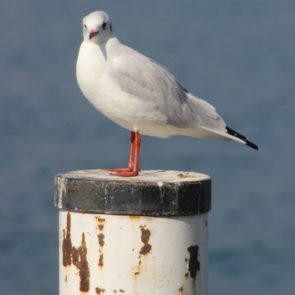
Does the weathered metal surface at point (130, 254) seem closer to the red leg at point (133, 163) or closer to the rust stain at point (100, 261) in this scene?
the rust stain at point (100, 261)

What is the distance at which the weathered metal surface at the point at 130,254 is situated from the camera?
12.2 ft

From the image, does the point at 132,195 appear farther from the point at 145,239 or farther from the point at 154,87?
the point at 154,87

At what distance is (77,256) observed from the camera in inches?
149

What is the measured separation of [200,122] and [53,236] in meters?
6.53

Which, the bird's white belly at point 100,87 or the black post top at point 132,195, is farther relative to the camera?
the bird's white belly at point 100,87

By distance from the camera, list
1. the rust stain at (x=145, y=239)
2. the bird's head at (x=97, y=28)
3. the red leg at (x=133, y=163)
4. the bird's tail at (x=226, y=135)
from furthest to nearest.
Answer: the bird's tail at (x=226, y=135), the bird's head at (x=97, y=28), the red leg at (x=133, y=163), the rust stain at (x=145, y=239)

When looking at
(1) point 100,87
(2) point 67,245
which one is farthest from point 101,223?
(1) point 100,87

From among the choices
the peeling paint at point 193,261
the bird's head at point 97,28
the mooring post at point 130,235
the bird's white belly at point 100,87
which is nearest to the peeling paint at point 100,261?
the mooring post at point 130,235

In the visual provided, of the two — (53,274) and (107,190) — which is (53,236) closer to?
(53,274)

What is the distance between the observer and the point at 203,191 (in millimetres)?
3863

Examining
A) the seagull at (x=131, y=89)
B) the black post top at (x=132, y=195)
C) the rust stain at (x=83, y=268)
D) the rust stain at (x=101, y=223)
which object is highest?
the seagull at (x=131, y=89)

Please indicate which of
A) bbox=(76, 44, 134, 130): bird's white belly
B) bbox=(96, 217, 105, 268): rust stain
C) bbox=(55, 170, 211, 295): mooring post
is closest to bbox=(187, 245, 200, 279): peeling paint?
bbox=(55, 170, 211, 295): mooring post

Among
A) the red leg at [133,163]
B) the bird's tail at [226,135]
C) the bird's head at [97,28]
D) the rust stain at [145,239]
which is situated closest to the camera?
the rust stain at [145,239]

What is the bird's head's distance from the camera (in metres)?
4.70
